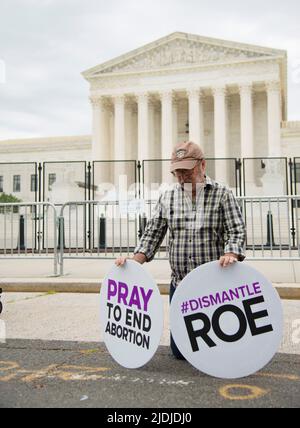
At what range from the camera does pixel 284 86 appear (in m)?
53.0

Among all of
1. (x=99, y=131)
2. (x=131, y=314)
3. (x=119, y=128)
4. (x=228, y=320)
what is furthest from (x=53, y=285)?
(x=99, y=131)

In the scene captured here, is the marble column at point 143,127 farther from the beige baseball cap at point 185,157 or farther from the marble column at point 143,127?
the beige baseball cap at point 185,157

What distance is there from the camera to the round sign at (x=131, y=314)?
10.3ft

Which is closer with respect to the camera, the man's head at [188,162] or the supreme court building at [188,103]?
the man's head at [188,162]

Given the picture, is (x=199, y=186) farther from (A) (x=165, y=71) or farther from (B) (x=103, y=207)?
(A) (x=165, y=71)

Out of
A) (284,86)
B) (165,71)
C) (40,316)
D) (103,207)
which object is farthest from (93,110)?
(40,316)

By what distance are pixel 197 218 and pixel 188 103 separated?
48791 millimetres

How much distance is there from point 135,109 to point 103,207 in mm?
44168

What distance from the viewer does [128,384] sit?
115 inches

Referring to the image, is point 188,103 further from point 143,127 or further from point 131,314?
point 131,314

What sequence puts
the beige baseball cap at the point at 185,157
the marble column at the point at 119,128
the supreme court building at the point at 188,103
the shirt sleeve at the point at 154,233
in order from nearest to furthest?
the beige baseball cap at the point at 185,157, the shirt sleeve at the point at 154,233, the supreme court building at the point at 188,103, the marble column at the point at 119,128

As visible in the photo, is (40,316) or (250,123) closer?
(40,316)

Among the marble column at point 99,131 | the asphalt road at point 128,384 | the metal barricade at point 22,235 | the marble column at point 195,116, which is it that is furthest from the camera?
the marble column at point 99,131

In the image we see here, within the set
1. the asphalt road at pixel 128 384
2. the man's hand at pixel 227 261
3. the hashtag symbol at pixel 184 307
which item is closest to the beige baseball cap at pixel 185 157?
the man's hand at pixel 227 261
